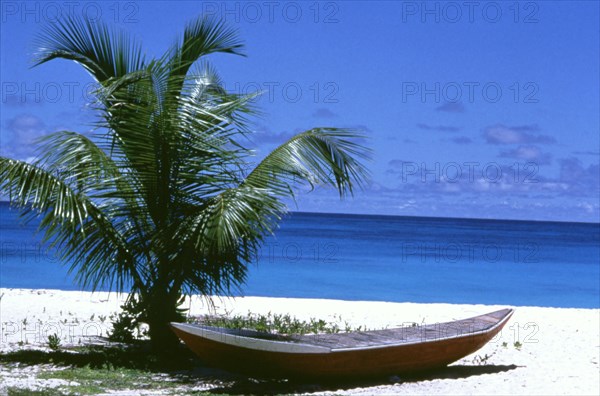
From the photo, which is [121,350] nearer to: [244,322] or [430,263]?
[244,322]

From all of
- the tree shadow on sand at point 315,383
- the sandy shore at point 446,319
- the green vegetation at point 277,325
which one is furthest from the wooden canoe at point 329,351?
the green vegetation at point 277,325

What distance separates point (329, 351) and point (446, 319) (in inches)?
266

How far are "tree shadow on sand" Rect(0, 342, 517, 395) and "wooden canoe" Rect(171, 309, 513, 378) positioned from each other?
146 millimetres

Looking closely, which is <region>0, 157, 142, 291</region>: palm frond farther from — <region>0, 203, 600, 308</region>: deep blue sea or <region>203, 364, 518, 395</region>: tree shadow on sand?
<region>0, 203, 600, 308</region>: deep blue sea

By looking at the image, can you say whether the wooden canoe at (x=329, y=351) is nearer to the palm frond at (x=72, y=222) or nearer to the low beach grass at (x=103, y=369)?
the low beach grass at (x=103, y=369)

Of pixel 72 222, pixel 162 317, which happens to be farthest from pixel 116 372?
pixel 72 222

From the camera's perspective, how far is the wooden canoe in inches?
355

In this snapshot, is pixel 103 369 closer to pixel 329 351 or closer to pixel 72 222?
pixel 72 222

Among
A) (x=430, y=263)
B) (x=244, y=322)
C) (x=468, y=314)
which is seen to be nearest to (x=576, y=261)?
(x=430, y=263)

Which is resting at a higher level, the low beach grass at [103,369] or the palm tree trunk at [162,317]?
the palm tree trunk at [162,317]

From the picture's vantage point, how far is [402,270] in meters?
42.2

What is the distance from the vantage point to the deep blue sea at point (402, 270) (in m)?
32.7

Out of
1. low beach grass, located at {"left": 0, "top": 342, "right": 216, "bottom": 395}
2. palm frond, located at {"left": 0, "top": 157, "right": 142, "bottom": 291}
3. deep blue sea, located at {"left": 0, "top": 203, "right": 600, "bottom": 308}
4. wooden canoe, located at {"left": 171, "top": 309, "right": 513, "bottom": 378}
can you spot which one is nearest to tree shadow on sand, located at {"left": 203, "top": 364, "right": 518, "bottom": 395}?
wooden canoe, located at {"left": 171, "top": 309, "right": 513, "bottom": 378}

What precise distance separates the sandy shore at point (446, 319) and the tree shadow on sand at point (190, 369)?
0.46 ft
